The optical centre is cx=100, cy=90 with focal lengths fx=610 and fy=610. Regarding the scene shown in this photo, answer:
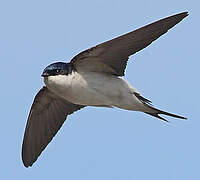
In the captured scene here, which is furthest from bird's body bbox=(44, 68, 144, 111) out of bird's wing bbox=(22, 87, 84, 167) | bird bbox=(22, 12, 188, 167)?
bird's wing bbox=(22, 87, 84, 167)

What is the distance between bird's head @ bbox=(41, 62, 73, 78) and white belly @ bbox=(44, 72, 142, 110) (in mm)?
38

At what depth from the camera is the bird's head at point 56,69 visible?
581cm

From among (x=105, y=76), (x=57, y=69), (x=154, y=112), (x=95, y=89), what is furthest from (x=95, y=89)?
(x=154, y=112)

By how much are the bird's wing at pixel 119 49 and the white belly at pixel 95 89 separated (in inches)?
3.4

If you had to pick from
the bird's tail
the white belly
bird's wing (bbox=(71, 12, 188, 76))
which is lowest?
the bird's tail

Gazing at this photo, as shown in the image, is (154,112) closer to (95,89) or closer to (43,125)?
(95,89)

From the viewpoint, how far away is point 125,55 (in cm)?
595

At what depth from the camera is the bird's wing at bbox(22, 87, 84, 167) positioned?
6.99 meters

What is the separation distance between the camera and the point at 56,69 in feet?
19.1

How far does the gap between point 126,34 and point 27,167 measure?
7.57ft

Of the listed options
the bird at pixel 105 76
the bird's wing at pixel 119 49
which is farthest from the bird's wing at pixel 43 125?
the bird's wing at pixel 119 49

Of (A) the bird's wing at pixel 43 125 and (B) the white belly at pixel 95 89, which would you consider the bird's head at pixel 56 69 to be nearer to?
(B) the white belly at pixel 95 89

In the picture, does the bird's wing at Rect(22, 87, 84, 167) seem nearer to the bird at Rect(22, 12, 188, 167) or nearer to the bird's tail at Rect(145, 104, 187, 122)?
the bird at Rect(22, 12, 188, 167)

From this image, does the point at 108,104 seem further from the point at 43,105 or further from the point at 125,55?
the point at 43,105
